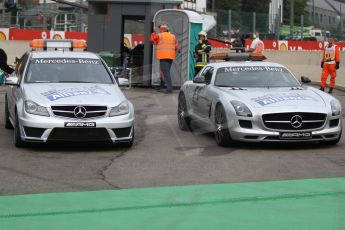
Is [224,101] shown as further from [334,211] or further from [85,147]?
[334,211]

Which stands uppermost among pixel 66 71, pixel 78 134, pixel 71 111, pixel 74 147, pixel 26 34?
pixel 26 34

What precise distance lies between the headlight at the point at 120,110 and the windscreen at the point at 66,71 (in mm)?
1218

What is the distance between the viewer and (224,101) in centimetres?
1074

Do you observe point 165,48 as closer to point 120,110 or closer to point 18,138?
point 120,110

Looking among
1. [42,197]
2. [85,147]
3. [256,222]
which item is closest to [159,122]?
[85,147]

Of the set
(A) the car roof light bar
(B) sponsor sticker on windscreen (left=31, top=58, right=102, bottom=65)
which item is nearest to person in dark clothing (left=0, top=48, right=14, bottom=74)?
(A) the car roof light bar

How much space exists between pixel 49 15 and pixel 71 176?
30611 millimetres

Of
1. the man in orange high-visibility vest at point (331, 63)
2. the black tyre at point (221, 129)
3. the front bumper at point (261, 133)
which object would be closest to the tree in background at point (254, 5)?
the man in orange high-visibility vest at point (331, 63)

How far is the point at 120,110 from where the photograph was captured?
406 inches

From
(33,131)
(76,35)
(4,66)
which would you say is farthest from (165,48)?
(76,35)

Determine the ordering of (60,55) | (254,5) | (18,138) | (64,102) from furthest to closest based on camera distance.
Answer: (254,5) → (60,55) → (18,138) → (64,102)

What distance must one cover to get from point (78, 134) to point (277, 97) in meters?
3.17

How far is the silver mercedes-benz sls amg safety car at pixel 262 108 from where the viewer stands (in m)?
10.4

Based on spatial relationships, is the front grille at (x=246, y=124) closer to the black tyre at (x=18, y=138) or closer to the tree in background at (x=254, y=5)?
the black tyre at (x=18, y=138)
